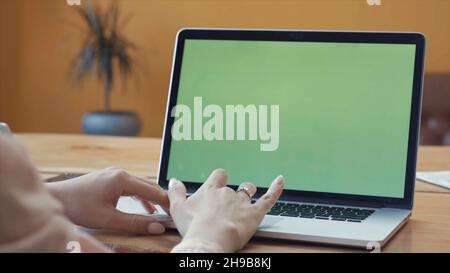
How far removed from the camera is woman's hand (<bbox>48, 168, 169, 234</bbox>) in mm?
873

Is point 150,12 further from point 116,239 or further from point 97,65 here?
point 116,239

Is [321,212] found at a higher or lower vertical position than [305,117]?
lower

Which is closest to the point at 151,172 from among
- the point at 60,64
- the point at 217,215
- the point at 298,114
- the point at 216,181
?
the point at 298,114

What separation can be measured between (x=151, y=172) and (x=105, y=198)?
0.55m

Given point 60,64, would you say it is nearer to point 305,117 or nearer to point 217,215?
point 305,117

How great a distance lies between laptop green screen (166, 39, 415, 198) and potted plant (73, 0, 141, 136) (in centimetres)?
330

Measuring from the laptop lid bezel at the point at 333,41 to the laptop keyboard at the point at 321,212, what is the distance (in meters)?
0.04

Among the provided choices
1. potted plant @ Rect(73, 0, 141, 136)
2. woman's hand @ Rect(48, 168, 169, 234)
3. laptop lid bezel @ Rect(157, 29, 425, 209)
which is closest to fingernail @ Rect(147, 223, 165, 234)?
woman's hand @ Rect(48, 168, 169, 234)

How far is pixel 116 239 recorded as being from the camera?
0.86 m

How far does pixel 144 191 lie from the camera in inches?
35.1

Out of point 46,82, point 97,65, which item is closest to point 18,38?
point 46,82

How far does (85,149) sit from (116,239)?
0.98m

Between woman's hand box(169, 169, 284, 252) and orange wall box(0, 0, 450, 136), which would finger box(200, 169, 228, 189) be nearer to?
woman's hand box(169, 169, 284, 252)

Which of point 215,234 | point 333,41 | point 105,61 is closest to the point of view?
point 215,234
